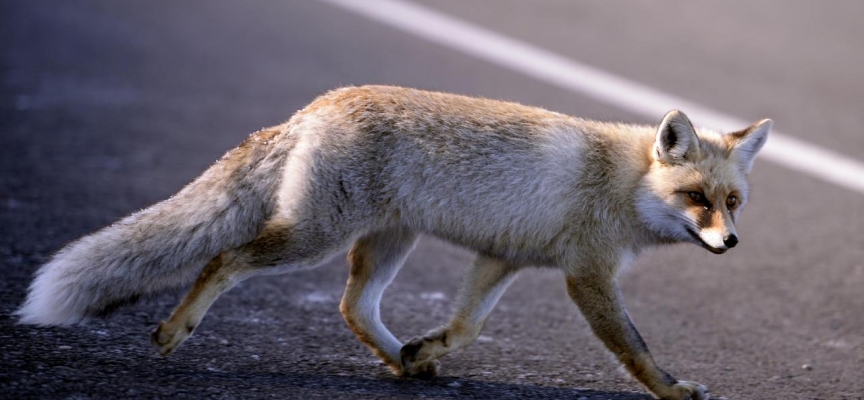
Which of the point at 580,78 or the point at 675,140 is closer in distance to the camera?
the point at 675,140

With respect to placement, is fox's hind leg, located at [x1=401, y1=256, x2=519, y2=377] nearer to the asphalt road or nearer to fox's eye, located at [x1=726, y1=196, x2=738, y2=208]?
the asphalt road

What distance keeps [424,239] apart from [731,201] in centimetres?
278

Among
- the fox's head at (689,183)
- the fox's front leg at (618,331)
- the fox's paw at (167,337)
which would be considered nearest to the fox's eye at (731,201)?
the fox's head at (689,183)

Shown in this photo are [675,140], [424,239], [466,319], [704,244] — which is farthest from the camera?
[424,239]

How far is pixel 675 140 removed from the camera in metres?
5.05

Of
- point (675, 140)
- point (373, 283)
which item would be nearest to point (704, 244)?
point (675, 140)

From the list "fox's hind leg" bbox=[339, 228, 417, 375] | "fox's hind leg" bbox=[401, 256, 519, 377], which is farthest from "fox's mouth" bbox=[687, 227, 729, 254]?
"fox's hind leg" bbox=[339, 228, 417, 375]

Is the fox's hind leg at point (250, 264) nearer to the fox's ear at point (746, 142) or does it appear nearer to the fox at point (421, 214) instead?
the fox at point (421, 214)

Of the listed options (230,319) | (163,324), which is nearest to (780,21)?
(230,319)

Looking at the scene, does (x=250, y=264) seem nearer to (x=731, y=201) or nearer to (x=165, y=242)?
(x=165, y=242)

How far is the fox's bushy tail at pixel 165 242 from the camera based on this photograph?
472 centimetres

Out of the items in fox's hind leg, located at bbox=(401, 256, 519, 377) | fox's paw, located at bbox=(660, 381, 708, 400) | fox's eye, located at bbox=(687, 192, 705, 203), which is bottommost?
fox's paw, located at bbox=(660, 381, 708, 400)

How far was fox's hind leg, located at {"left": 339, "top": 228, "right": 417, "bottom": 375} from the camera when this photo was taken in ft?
16.9

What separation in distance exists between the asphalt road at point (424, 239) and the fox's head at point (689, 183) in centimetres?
80
